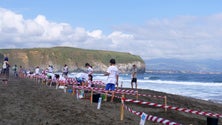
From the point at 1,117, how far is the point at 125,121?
12.3 feet

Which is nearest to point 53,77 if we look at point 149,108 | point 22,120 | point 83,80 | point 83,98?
point 83,80

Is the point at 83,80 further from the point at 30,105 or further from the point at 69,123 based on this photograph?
the point at 69,123

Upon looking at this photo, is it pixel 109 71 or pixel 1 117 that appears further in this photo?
pixel 109 71

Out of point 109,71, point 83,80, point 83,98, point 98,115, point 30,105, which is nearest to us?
point 98,115

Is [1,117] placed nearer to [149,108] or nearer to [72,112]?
[72,112]

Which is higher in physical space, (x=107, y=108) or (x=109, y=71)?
(x=109, y=71)

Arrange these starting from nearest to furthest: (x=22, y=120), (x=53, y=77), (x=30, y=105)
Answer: (x=22, y=120), (x=30, y=105), (x=53, y=77)

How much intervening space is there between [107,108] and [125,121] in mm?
3127

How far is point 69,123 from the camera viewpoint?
10477 millimetres

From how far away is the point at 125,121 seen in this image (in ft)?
38.7

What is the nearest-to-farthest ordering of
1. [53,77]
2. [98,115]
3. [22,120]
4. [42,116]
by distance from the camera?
[22,120]
[42,116]
[98,115]
[53,77]

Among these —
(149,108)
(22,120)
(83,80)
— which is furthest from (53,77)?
(22,120)

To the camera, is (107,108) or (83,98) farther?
(83,98)

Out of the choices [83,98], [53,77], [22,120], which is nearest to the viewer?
[22,120]
